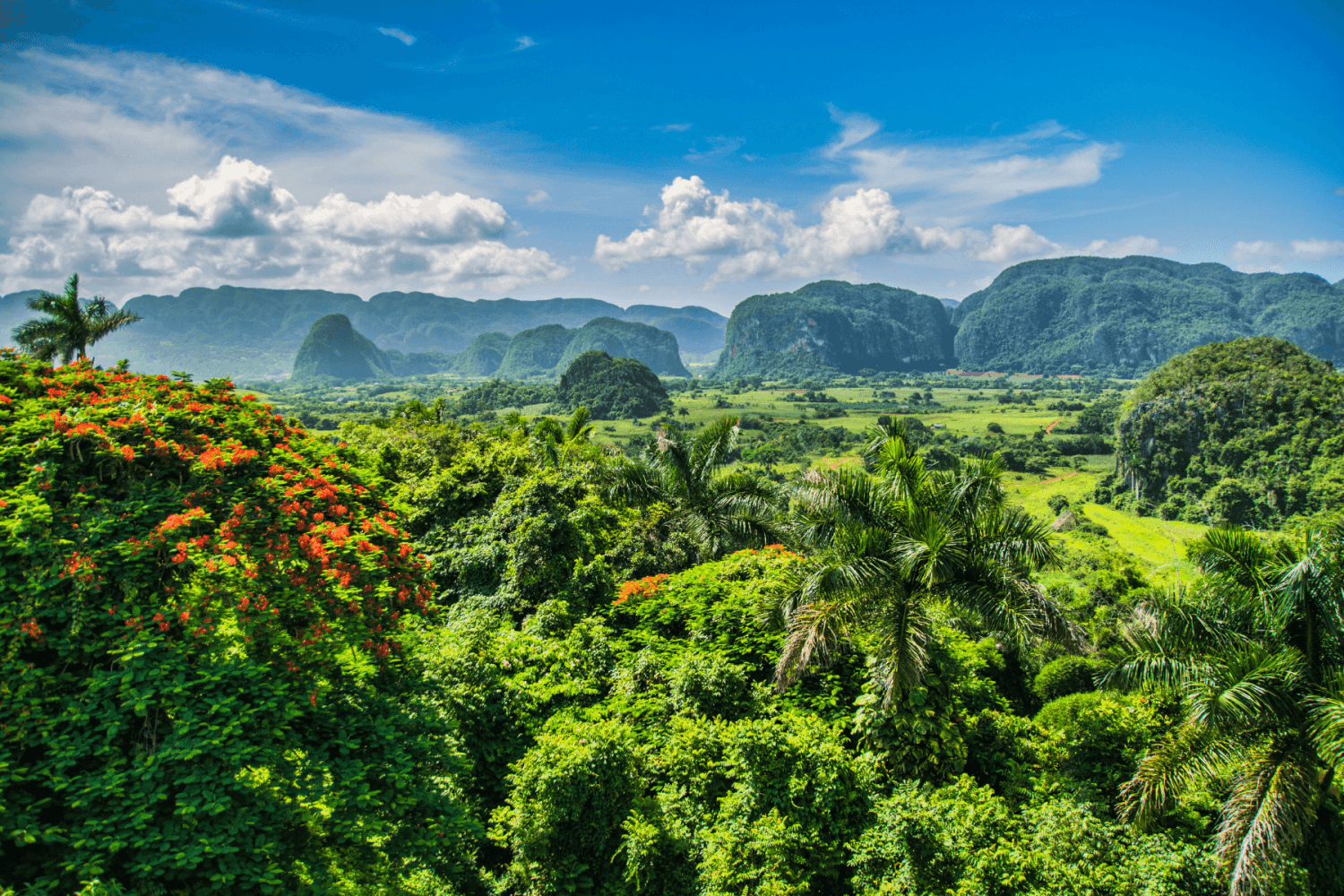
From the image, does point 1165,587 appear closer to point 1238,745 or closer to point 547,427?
point 1238,745

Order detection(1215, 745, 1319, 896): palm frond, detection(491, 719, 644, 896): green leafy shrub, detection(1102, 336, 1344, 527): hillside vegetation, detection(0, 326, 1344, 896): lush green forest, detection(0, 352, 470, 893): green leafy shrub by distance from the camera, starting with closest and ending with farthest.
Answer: detection(0, 352, 470, 893): green leafy shrub, detection(0, 326, 1344, 896): lush green forest, detection(1215, 745, 1319, 896): palm frond, detection(491, 719, 644, 896): green leafy shrub, detection(1102, 336, 1344, 527): hillside vegetation

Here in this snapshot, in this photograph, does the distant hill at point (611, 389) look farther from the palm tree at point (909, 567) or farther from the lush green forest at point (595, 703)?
the palm tree at point (909, 567)

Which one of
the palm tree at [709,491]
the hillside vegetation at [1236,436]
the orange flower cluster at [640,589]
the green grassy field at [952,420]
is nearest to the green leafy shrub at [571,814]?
the orange flower cluster at [640,589]

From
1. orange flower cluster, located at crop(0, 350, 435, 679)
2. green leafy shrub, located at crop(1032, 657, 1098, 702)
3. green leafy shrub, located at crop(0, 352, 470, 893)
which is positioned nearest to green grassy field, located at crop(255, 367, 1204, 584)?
green leafy shrub, located at crop(1032, 657, 1098, 702)

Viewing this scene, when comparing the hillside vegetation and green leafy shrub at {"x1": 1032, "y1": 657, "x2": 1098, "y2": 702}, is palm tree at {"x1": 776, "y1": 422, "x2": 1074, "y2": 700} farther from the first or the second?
the hillside vegetation

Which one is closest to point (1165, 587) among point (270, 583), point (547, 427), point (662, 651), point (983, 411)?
point (662, 651)

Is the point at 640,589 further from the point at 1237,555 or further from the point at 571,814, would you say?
the point at 1237,555
